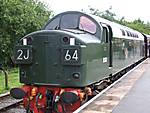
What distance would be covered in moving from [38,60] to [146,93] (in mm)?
3993

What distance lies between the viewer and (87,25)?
10586 millimetres

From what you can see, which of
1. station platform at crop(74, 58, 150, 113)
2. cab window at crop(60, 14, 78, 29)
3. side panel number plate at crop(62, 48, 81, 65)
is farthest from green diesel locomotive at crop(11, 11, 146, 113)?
cab window at crop(60, 14, 78, 29)

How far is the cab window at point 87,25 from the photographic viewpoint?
34.5ft

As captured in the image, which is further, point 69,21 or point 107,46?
point 107,46

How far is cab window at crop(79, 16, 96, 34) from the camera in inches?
414

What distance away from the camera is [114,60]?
1277cm

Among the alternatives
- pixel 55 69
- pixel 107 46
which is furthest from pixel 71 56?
pixel 107 46

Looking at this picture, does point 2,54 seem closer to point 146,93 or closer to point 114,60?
point 114,60

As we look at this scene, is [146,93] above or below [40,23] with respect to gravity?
below

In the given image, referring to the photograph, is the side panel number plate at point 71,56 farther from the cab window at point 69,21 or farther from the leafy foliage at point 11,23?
the leafy foliage at point 11,23

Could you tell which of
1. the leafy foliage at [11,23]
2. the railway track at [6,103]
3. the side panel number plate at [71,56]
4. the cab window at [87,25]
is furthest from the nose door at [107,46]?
the leafy foliage at [11,23]

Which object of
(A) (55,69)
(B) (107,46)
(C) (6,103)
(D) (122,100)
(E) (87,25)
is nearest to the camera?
(A) (55,69)

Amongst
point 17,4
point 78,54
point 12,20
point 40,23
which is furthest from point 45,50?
point 40,23

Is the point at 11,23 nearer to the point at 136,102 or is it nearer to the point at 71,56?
the point at 71,56
